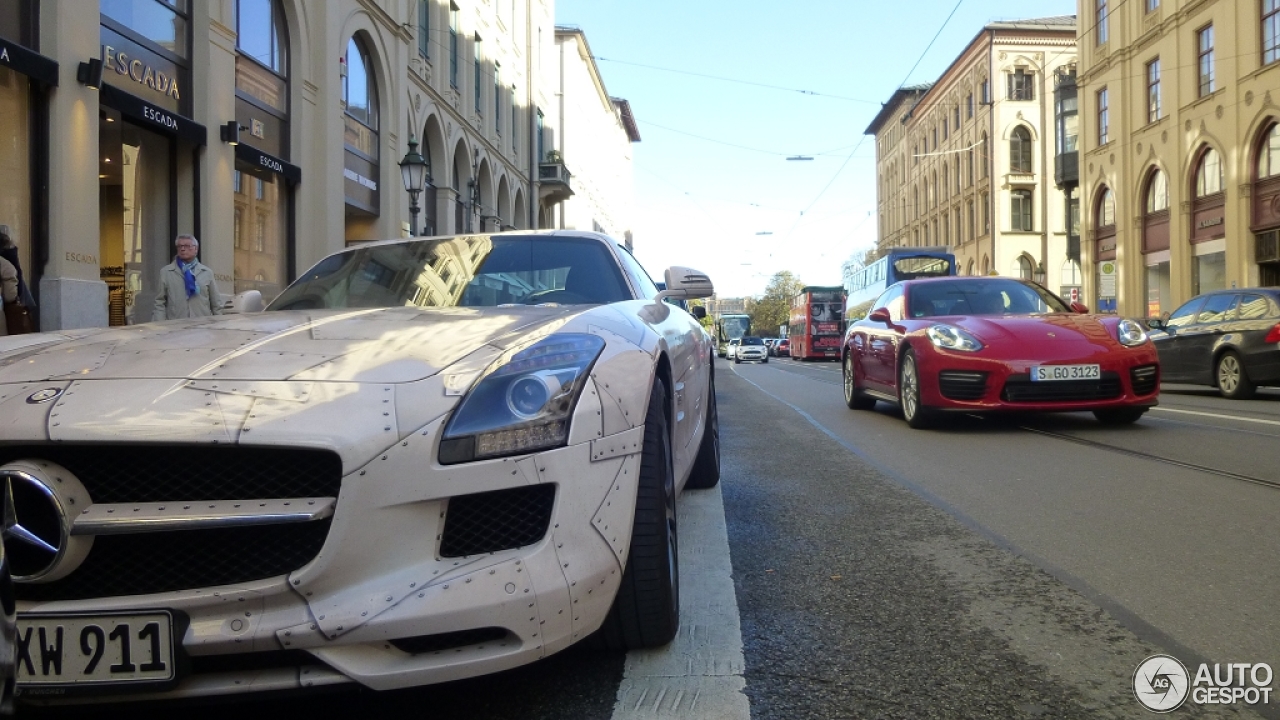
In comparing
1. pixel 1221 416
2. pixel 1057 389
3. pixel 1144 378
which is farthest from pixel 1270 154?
pixel 1057 389

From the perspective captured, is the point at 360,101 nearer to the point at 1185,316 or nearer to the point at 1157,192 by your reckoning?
the point at 1185,316

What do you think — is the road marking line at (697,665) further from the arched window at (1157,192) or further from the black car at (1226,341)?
the arched window at (1157,192)

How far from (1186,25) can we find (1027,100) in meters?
20.4

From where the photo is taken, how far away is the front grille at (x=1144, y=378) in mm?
7367

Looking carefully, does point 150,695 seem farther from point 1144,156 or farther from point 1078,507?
point 1144,156

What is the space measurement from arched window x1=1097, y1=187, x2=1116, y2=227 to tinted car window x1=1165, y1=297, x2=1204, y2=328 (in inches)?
834

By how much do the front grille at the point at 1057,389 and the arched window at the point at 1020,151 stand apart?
44.1 m

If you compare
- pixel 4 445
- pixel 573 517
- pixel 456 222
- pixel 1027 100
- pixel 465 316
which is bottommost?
pixel 573 517

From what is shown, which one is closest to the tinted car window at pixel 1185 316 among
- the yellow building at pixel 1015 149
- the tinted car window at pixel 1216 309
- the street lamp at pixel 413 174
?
the tinted car window at pixel 1216 309

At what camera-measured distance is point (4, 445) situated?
78.0 inches

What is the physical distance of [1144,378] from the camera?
292 inches

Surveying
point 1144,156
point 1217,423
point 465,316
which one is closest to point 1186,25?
point 1144,156

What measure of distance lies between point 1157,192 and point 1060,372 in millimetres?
26822

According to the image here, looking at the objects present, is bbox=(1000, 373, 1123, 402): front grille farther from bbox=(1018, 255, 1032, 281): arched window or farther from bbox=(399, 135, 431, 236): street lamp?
bbox=(1018, 255, 1032, 281): arched window
